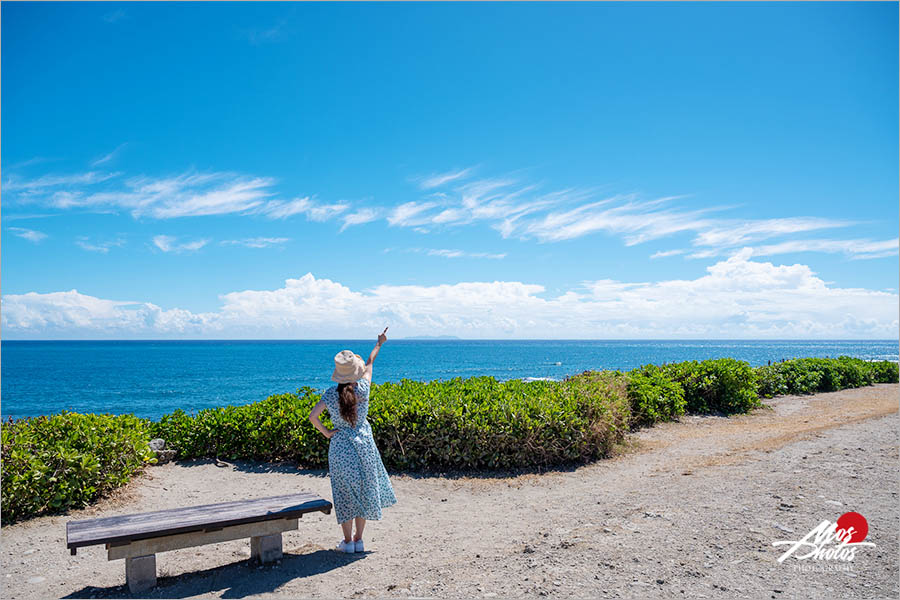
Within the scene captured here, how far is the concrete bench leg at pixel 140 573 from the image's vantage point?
419cm

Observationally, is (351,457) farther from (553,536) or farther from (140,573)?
(553,536)

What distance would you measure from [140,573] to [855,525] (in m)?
6.19

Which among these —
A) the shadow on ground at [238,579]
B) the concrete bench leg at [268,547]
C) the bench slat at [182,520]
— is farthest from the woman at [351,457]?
the concrete bench leg at [268,547]

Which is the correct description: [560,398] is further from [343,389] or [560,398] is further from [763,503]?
[343,389]

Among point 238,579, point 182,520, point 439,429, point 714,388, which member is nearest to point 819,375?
point 714,388

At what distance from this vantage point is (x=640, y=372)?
13.0 meters

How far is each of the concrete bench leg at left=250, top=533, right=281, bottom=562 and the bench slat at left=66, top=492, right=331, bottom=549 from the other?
0.27 m

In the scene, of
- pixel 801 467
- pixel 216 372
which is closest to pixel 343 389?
pixel 801 467

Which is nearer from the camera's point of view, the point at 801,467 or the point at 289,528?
the point at 289,528

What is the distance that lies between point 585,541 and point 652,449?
525 cm

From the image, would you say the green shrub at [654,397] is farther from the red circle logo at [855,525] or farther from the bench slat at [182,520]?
the bench slat at [182,520]

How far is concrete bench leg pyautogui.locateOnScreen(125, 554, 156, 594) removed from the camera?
13.8 feet

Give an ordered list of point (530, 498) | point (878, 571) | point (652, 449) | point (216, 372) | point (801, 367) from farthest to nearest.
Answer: point (216, 372) → point (801, 367) → point (652, 449) → point (530, 498) → point (878, 571)

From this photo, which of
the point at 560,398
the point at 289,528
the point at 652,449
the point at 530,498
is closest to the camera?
the point at 289,528
